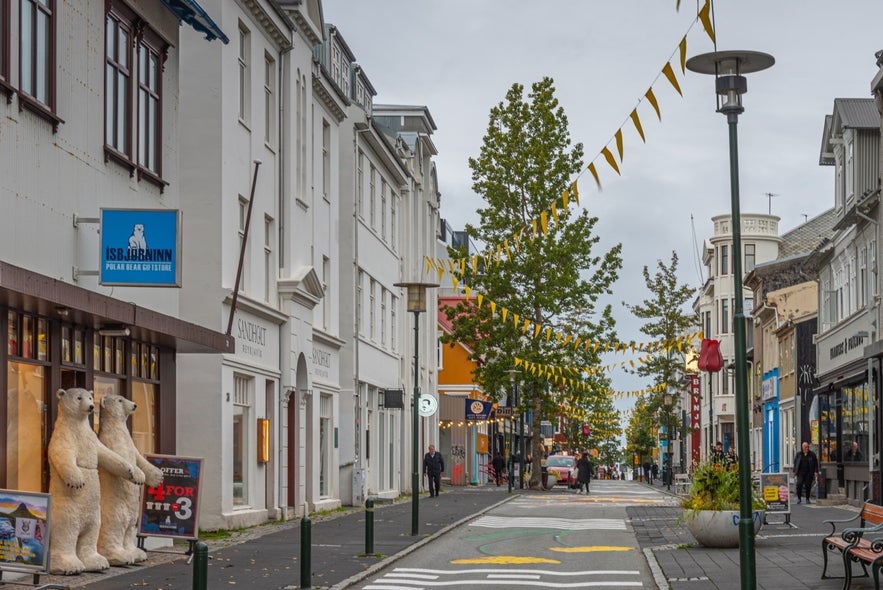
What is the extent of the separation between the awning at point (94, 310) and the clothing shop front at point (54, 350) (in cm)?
1

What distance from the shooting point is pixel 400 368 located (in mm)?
51188

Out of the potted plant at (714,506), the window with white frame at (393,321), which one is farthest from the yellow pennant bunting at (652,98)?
the window with white frame at (393,321)

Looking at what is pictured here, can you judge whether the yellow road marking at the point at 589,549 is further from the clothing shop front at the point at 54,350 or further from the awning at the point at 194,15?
the awning at the point at 194,15

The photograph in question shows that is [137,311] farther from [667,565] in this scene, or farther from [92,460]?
[667,565]

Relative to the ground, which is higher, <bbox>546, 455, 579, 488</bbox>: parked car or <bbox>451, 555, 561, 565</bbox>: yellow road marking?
<bbox>451, 555, 561, 565</bbox>: yellow road marking

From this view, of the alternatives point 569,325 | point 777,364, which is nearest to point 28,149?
point 569,325

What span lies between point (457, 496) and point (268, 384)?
732 inches

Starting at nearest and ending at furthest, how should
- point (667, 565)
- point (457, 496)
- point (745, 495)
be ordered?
1. point (745, 495)
2. point (667, 565)
3. point (457, 496)

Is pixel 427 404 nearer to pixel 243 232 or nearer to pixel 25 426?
pixel 243 232

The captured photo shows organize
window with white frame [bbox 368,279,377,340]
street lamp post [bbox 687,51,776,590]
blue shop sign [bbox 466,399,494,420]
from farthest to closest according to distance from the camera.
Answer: blue shop sign [bbox 466,399,494,420] < window with white frame [bbox 368,279,377,340] < street lamp post [bbox 687,51,776,590]

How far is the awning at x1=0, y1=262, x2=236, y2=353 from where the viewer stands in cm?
1475

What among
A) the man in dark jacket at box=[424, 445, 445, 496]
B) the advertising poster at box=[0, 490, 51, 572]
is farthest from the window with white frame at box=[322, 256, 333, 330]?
the advertising poster at box=[0, 490, 51, 572]

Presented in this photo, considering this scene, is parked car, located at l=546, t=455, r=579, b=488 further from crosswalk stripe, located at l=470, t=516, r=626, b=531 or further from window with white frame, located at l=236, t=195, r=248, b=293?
window with white frame, located at l=236, t=195, r=248, b=293

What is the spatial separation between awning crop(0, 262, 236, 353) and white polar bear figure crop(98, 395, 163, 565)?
1184 mm
